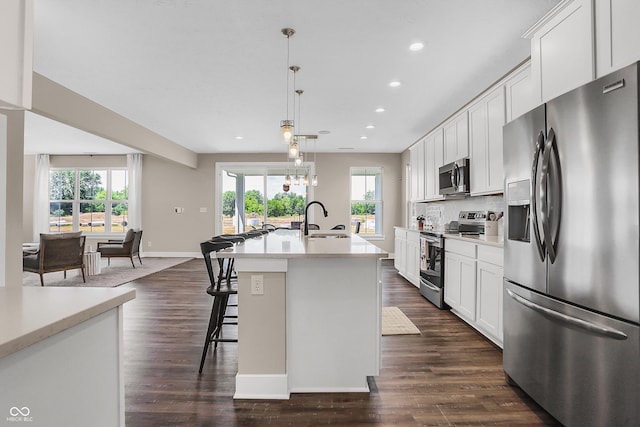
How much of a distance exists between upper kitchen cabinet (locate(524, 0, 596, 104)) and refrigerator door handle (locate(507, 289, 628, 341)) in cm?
125

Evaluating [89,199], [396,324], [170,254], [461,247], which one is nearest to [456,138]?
[461,247]

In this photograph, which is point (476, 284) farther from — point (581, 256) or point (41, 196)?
point (41, 196)

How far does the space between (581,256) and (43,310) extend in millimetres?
2080

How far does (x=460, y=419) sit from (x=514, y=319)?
717 mm

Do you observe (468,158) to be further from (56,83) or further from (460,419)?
(56,83)

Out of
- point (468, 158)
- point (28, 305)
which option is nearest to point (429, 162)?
point (468, 158)

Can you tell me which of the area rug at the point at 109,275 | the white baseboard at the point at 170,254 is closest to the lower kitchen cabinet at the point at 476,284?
the area rug at the point at 109,275

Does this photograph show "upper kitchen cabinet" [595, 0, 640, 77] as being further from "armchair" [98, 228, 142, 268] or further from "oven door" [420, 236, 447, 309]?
"armchair" [98, 228, 142, 268]

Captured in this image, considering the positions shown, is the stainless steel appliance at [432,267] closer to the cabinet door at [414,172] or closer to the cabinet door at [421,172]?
the cabinet door at [421,172]

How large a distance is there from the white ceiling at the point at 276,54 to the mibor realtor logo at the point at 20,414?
103 inches

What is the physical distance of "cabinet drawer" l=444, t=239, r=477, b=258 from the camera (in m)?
3.46

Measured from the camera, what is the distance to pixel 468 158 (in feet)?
14.3

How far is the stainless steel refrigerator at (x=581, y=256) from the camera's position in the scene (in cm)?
145

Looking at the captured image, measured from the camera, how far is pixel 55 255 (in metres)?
5.40
